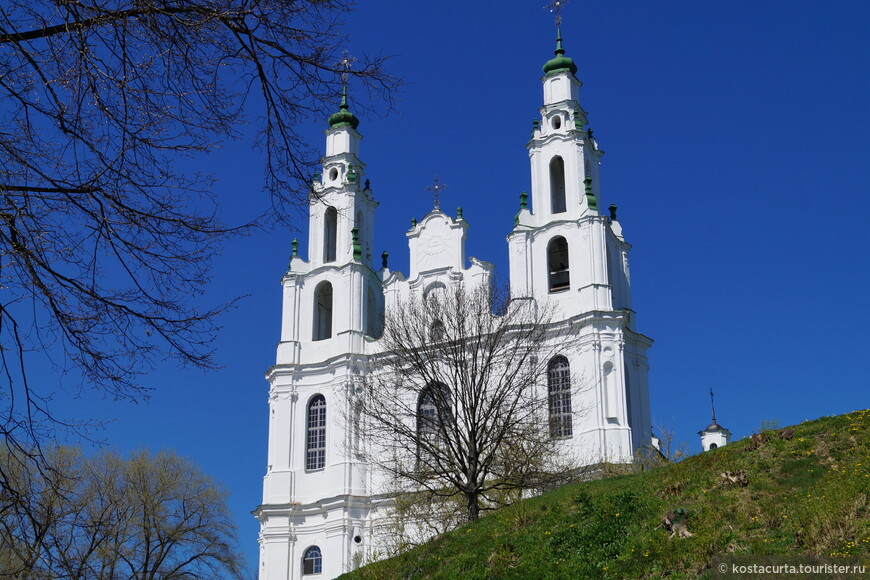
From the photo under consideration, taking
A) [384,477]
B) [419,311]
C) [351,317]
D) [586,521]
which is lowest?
[586,521]

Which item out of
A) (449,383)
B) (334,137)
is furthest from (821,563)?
(334,137)

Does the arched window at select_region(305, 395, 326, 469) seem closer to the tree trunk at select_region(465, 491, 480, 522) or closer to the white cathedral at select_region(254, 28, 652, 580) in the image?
the white cathedral at select_region(254, 28, 652, 580)

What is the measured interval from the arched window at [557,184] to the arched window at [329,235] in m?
9.57

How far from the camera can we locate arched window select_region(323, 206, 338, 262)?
147ft

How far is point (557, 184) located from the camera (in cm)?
4256

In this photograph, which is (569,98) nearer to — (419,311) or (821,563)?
(419,311)

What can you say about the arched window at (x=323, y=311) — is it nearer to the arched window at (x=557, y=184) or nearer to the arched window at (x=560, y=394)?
the arched window at (x=557, y=184)

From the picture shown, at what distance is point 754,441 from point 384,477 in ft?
71.1

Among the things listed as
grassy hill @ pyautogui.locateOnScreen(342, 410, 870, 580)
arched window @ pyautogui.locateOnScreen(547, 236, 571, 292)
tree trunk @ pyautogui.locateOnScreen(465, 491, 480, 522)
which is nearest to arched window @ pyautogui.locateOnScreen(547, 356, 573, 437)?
arched window @ pyautogui.locateOnScreen(547, 236, 571, 292)

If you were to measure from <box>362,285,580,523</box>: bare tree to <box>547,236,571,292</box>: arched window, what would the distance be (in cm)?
693

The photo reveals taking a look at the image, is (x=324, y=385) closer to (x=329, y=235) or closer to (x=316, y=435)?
(x=316, y=435)

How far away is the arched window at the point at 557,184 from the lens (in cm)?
4159

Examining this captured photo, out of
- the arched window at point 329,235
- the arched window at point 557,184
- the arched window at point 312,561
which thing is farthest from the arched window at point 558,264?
the arched window at point 312,561

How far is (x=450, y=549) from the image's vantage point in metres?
19.7
